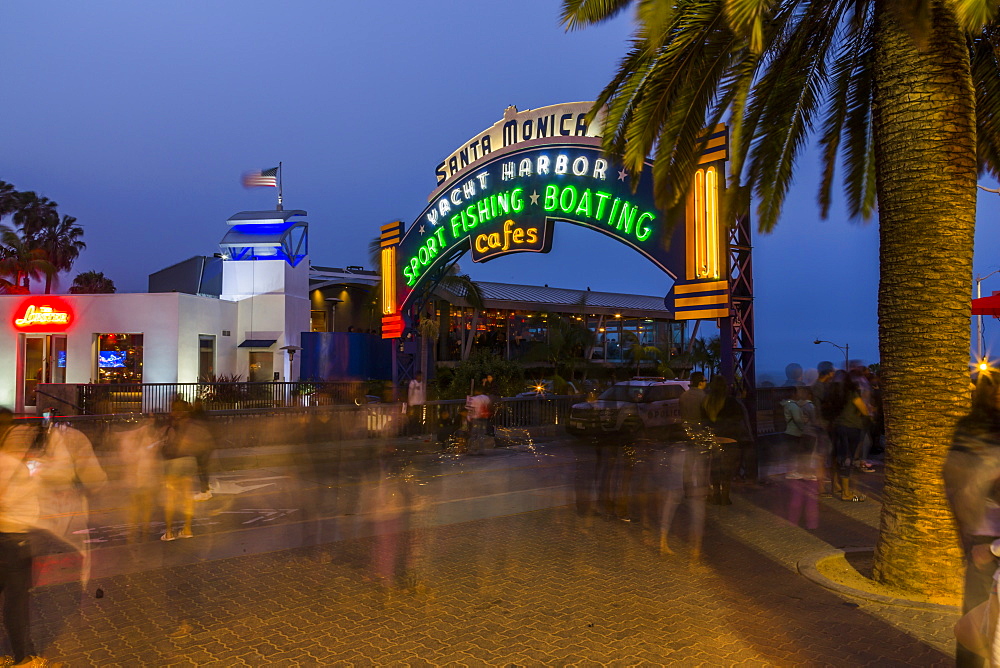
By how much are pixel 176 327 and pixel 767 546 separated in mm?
23302

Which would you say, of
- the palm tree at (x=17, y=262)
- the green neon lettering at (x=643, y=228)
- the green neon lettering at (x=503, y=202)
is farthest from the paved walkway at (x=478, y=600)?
the palm tree at (x=17, y=262)

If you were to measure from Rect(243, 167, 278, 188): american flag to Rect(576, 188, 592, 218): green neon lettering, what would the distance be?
2591cm

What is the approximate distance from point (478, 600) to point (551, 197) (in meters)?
11.2

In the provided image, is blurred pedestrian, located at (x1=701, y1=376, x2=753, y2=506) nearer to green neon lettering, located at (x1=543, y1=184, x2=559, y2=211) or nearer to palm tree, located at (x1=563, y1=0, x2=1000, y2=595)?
palm tree, located at (x1=563, y1=0, x2=1000, y2=595)

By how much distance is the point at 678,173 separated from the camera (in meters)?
9.45

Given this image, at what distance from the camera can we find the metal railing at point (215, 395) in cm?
2186

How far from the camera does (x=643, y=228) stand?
14.4 metres

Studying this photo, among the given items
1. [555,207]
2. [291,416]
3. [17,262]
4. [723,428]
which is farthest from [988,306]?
[17,262]

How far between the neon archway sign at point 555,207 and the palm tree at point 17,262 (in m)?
18.7

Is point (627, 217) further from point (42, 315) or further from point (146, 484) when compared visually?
point (42, 315)

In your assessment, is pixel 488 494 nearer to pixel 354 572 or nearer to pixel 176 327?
pixel 354 572

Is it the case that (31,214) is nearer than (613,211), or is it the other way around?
(613,211)

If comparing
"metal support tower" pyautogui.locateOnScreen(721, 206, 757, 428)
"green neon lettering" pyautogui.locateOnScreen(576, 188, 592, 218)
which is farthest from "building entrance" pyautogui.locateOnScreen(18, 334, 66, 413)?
"metal support tower" pyautogui.locateOnScreen(721, 206, 757, 428)

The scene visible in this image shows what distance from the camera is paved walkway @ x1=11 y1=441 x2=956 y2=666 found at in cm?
514
